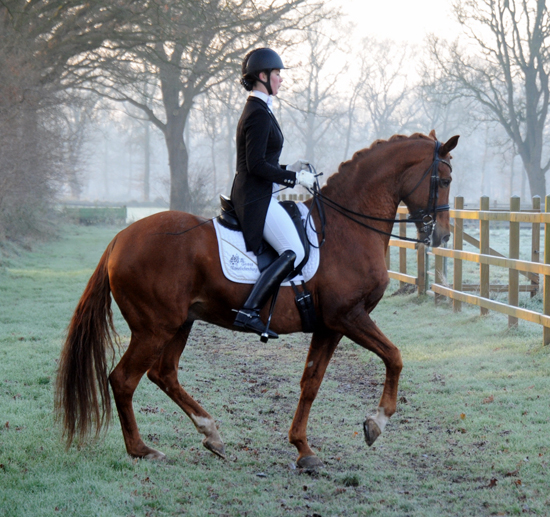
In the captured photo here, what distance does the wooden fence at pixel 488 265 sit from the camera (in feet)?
24.4

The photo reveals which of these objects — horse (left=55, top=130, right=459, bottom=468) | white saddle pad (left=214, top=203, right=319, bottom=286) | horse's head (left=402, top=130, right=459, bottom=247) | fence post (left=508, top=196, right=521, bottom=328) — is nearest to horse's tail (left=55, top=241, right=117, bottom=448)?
horse (left=55, top=130, right=459, bottom=468)

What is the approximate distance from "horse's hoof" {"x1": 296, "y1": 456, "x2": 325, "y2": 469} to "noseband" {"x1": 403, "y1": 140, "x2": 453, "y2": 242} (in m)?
1.99

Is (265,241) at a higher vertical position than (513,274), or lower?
higher

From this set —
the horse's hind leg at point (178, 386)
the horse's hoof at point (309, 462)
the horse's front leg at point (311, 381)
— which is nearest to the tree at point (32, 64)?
the horse's hind leg at point (178, 386)

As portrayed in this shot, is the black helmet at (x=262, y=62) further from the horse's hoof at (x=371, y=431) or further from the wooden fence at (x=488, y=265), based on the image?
the wooden fence at (x=488, y=265)

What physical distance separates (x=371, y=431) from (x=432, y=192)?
1927 millimetres

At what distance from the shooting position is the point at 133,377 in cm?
445

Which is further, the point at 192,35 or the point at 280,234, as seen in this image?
the point at 192,35

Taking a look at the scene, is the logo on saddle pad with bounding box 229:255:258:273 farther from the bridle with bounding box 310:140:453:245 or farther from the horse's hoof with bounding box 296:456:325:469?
the horse's hoof with bounding box 296:456:325:469

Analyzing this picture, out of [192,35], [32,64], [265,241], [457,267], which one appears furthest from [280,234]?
[32,64]

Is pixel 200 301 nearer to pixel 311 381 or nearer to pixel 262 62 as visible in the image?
pixel 311 381

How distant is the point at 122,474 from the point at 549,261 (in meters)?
5.53

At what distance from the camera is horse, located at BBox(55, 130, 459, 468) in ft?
14.6

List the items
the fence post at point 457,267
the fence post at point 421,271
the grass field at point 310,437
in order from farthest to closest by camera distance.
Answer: the fence post at point 421,271 → the fence post at point 457,267 → the grass field at point 310,437
